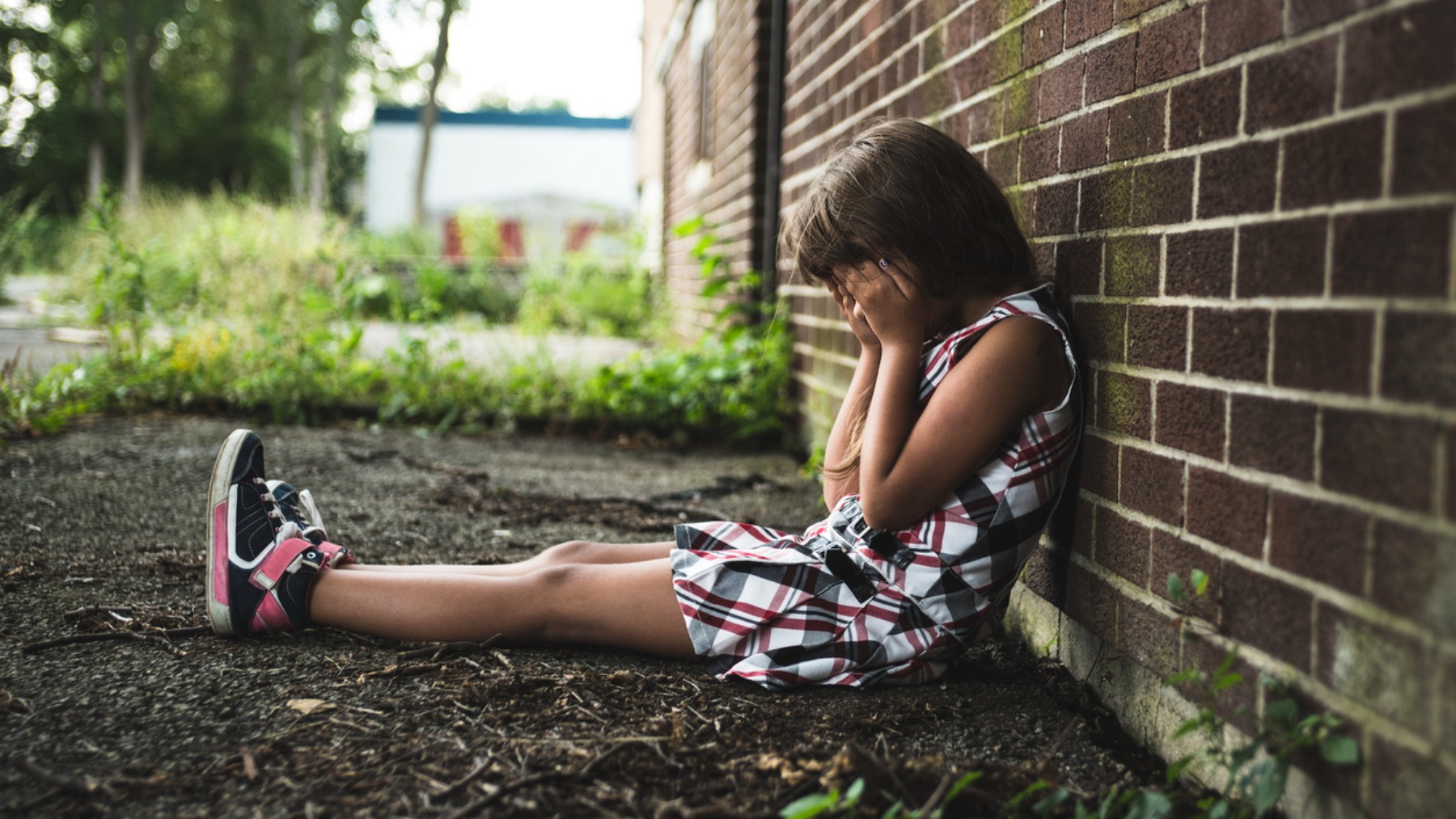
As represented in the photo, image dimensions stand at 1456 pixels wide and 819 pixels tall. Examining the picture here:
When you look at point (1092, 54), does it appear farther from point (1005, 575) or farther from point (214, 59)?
point (214, 59)

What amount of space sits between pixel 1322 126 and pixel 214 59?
1714 inches

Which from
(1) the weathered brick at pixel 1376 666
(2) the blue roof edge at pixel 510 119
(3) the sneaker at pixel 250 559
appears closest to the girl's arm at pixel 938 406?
(1) the weathered brick at pixel 1376 666

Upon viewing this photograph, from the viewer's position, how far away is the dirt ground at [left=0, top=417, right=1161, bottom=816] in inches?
57.4

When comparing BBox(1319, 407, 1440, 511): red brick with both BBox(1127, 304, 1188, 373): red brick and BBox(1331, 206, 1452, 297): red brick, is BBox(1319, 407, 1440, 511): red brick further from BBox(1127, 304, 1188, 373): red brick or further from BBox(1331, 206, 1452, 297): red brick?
BBox(1127, 304, 1188, 373): red brick

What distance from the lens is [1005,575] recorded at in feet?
6.25

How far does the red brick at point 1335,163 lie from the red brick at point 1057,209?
2.35ft

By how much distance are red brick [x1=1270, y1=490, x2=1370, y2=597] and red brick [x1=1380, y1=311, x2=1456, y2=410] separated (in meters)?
0.17

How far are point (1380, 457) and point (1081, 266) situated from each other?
924 millimetres

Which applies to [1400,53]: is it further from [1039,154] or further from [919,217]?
[1039,154]

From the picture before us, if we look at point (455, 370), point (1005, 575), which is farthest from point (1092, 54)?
point (455, 370)

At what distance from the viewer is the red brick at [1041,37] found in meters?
2.08

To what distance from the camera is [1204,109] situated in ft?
5.05

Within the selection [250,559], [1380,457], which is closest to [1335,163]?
[1380,457]

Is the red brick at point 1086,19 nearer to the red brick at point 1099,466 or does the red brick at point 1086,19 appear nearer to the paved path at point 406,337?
the red brick at point 1099,466
